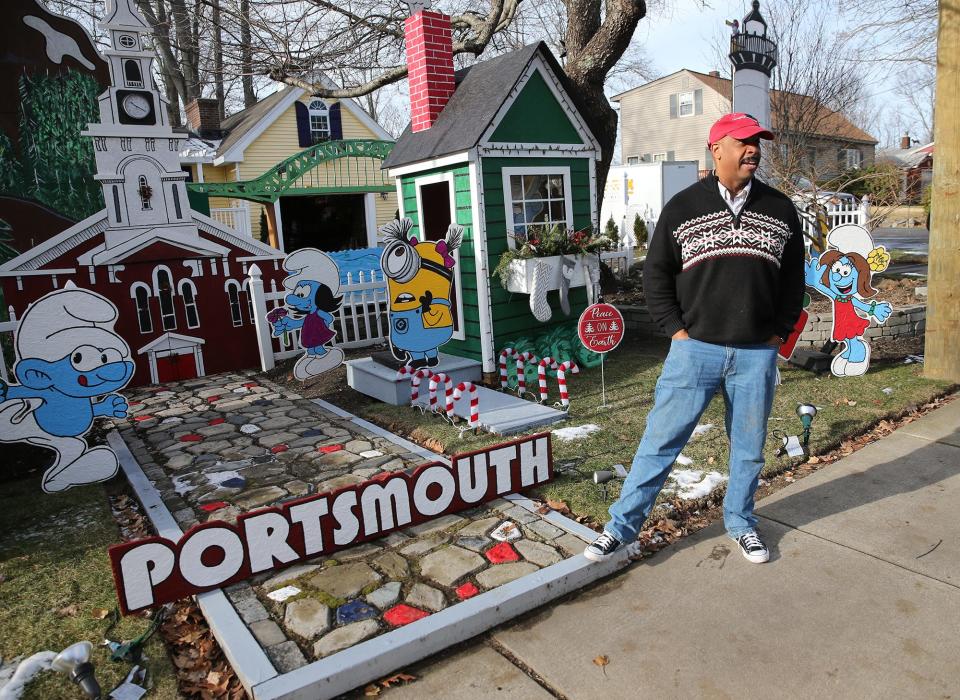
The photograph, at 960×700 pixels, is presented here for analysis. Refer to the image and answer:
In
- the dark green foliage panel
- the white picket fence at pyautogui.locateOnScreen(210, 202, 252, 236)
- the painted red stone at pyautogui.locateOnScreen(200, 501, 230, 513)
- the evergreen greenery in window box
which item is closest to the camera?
the painted red stone at pyautogui.locateOnScreen(200, 501, 230, 513)

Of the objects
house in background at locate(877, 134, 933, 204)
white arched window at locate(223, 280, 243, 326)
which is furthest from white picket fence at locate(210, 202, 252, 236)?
house in background at locate(877, 134, 933, 204)

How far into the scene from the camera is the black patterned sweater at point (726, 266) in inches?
130

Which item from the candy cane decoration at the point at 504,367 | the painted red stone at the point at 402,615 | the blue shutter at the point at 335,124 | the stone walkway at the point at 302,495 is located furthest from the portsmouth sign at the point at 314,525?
the blue shutter at the point at 335,124

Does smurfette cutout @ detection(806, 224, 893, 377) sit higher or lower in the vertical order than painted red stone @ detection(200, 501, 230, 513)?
higher

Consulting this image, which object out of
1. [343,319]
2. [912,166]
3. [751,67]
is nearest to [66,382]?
[343,319]

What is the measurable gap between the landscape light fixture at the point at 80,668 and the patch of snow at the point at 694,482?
3378mm

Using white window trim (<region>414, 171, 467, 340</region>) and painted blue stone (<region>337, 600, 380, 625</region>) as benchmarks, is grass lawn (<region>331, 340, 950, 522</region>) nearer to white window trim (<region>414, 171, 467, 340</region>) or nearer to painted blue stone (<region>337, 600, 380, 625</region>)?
white window trim (<region>414, 171, 467, 340</region>)

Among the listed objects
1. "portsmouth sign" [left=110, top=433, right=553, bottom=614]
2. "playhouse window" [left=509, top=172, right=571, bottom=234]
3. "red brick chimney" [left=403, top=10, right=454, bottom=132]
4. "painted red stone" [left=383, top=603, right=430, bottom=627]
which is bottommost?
"painted red stone" [left=383, top=603, right=430, bottom=627]

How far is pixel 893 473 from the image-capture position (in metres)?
4.71

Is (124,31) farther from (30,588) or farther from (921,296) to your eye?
(921,296)

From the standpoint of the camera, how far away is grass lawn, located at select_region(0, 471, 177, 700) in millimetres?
2975

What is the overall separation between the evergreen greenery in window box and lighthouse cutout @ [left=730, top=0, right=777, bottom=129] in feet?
7.05

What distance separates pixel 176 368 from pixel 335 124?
47.8 feet

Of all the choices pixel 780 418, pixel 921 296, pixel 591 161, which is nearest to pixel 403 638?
pixel 780 418
